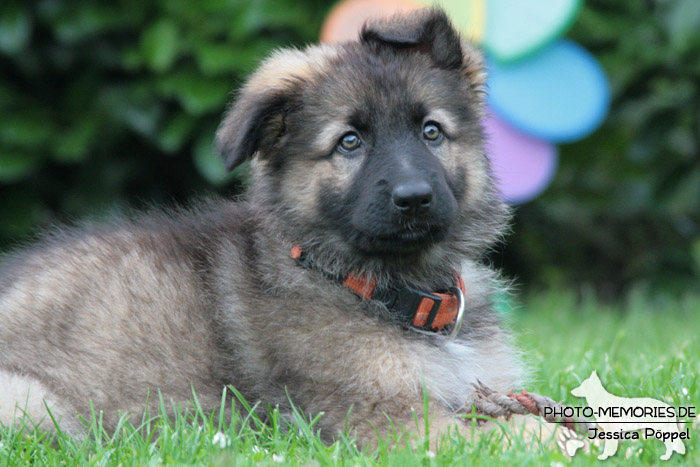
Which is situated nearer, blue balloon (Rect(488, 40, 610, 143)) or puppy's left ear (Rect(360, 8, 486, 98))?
puppy's left ear (Rect(360, 8, 486, 98))

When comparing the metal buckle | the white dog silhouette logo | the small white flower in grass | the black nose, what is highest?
the black nose

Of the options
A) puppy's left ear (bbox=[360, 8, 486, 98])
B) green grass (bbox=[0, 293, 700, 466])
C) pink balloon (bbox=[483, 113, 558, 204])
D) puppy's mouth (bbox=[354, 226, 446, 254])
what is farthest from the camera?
pink balloon (bbox=[483, 113, 558, 204])

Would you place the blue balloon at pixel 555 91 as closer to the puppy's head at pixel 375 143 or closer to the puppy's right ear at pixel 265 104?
the puppy's head at pixel 375 143

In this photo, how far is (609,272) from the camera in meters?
8.22

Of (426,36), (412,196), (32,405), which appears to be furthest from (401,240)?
(32,405)

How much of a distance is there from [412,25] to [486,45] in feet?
7.71

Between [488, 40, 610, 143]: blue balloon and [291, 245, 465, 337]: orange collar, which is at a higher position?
[488, 40, 610, 143]: blue balloon

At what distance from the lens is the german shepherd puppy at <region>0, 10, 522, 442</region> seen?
3238 mm

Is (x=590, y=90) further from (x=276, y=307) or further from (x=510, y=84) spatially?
(x=276, y=307)

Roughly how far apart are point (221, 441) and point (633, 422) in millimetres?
1394

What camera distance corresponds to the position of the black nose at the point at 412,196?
3.15 metres

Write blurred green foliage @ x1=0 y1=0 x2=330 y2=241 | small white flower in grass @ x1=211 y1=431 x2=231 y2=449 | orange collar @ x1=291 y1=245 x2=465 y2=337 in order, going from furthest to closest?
blurred green foliage @ x1=0 y1=0 x2=330 y2=241 < orange collar @ x1=291 y1=245 x2=465 y2=337 < small white flower in grass @ x1=211 y1=431 x2=231 y2=449

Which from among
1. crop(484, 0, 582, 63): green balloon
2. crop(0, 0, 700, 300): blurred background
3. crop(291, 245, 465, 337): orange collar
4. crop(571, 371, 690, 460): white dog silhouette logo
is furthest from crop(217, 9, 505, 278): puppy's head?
crop(484, 0, 582, 63): green balloon

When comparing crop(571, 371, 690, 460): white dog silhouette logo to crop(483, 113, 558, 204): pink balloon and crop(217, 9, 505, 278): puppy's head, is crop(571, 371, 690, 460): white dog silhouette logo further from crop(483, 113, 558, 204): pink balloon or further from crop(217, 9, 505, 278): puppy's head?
crop(483, 113, 558, 204): pink balloon
